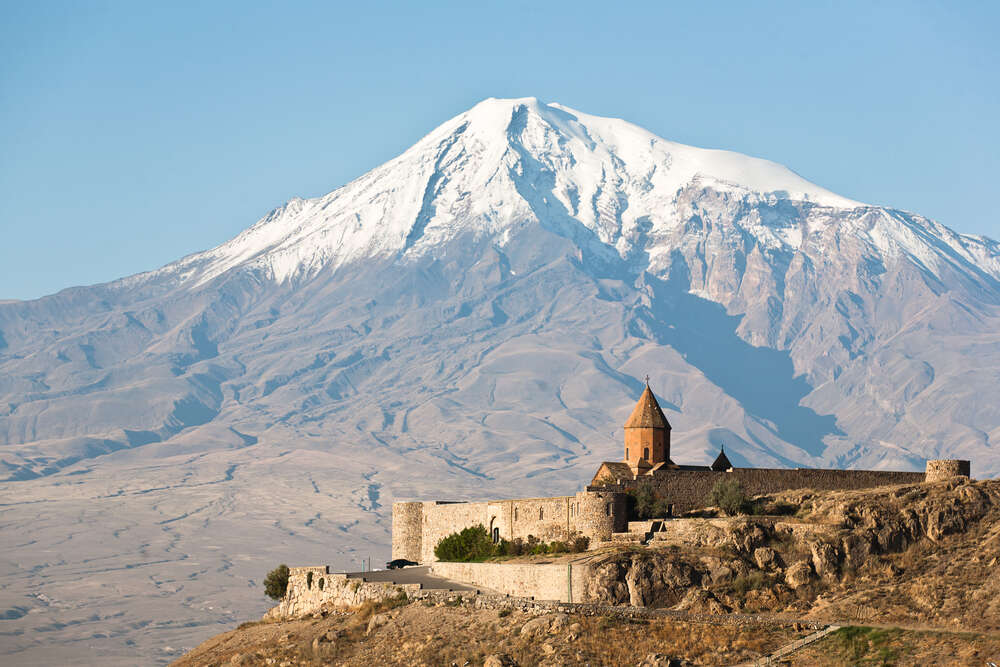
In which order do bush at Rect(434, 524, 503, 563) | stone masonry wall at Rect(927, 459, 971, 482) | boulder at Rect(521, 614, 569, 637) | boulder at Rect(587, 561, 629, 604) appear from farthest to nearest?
1. bush at Rect(434, 524, 503, 563)
2. stone masonry wall at Rect(927, 459, 971, 482)
3. boulder at Rect(587, 561, 629, 604)
4. boulder at Rect(521, 614, 569, 637)

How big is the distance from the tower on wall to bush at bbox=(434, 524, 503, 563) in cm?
821

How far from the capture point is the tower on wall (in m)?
73.0

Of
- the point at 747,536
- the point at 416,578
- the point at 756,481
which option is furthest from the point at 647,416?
the point at 747,536

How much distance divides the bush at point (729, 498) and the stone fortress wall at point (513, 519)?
4.62 metres

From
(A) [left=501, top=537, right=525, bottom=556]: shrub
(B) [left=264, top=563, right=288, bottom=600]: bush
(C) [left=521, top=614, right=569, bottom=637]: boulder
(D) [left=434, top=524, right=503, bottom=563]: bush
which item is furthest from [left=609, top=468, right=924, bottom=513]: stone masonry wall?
(B) [left=264, top=563, right=288, bottom=600]: bush

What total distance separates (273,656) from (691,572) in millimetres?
15384

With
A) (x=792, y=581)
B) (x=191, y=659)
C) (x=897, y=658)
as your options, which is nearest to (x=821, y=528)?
(x=792, y=581)

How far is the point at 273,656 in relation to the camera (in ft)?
184

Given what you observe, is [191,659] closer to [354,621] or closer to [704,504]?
[354,621]

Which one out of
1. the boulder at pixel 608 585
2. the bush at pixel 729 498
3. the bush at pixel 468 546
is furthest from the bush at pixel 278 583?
the boulder at pixel 608 585

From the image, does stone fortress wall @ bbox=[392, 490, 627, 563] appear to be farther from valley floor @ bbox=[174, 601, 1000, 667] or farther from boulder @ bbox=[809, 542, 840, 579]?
valley floor @ bbox=[174, 601, 1000, 667]

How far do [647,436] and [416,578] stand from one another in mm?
15565

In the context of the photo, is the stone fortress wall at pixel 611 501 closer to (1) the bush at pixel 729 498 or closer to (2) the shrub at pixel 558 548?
(1) the bush at pixel 729 498

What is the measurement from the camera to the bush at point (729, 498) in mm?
62969
